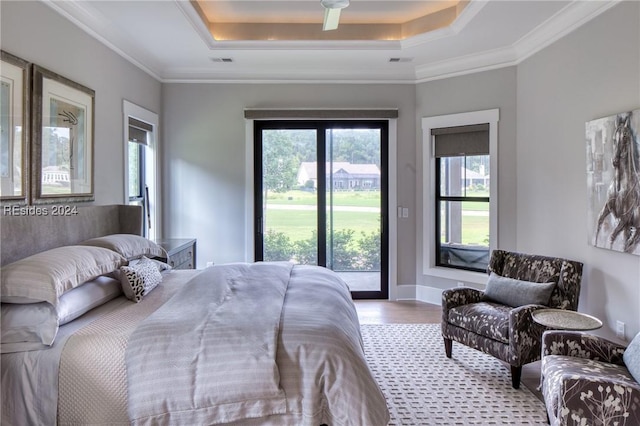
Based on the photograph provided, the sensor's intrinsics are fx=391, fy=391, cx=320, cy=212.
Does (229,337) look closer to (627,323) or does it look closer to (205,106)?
(627,323)

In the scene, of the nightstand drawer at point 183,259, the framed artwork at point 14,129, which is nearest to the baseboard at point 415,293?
the nightstand drawer at point 183,259

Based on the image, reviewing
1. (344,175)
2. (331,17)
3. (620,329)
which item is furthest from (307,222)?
(620,329)

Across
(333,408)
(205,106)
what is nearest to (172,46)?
(205,106)

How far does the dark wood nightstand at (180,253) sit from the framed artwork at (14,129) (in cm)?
128

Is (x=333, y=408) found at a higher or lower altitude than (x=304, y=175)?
lower

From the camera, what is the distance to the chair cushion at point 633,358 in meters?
1.96

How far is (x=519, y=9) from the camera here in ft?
10.6

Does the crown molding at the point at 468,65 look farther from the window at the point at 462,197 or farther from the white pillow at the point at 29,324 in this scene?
the white pillow at the point at 29,324

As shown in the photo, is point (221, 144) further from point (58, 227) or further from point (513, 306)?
point (513, 306)

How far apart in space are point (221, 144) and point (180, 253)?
1512 mm

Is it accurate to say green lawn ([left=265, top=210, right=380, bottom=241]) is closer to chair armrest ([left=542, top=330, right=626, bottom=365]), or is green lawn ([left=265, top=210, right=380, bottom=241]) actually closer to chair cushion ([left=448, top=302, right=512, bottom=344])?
chair cushion ([left=448, top=302, right=512, bottom=344])

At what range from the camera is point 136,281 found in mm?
2430

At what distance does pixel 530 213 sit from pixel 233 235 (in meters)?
3.34

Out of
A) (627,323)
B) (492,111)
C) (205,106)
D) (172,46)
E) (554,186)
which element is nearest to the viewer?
(627,323)
